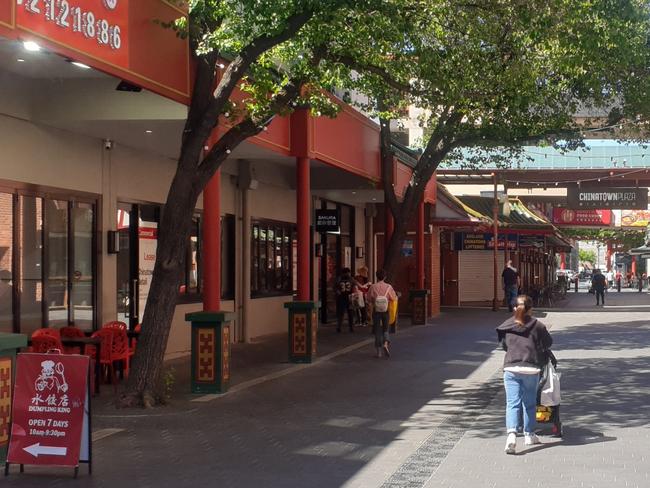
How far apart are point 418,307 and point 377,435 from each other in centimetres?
1731

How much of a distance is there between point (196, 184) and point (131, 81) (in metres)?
1.54

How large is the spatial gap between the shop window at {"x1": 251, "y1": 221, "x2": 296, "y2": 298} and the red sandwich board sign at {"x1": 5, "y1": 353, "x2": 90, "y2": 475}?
14144 millimetres

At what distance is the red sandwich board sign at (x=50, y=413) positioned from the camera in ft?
27.0

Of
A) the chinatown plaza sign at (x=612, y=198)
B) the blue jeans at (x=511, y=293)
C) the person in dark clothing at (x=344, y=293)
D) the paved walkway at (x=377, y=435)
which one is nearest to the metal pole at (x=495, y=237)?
the blue jeans at (x=511, y=293)

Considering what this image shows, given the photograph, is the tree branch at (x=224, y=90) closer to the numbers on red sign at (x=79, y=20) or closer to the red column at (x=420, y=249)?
the numbers on red sign at (x=79, y=20)

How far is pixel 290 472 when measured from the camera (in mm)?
8500

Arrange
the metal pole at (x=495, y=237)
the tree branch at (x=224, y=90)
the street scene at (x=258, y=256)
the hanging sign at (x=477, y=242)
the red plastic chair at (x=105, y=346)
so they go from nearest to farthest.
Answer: the street scene at (x=258, y=256) < the tree branch at (x=224, y=90) < the red plastic chair at (x=105, y=346) < the metal pole at (x=495, y=237) < the hanging sign at (x=477, y=242)

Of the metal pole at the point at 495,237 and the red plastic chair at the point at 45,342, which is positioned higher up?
the metal pole at the point at 495,237

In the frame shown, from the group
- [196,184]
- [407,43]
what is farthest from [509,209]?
[196,184]

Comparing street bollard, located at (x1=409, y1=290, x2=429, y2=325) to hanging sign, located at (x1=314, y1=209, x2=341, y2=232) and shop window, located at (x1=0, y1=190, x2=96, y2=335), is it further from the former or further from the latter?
shop window, located at (x1=0, y1=190, x2=96, y2=335)

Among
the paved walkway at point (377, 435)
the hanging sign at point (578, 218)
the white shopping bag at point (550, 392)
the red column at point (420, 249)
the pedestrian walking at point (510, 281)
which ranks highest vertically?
the hanging sign at point (578, 218)

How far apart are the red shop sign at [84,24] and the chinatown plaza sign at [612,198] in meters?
29.4

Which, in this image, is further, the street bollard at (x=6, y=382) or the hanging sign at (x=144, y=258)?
the hanging sign at (x=144, y=258)

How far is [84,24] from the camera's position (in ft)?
33.4
